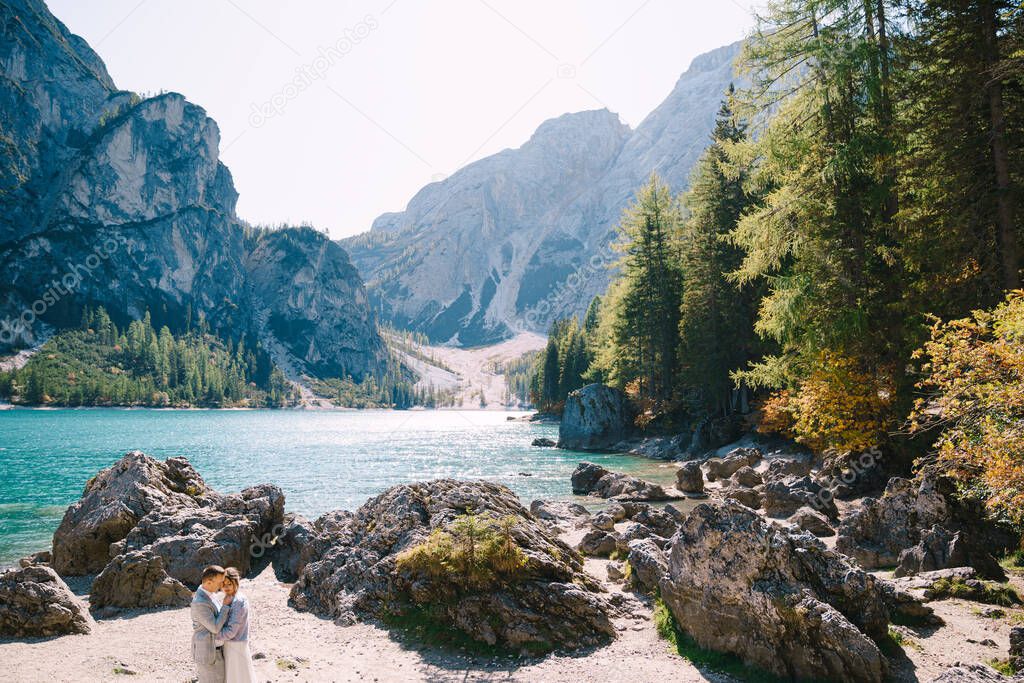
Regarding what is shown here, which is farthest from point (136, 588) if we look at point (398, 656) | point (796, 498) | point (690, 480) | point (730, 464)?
point (730, 464)

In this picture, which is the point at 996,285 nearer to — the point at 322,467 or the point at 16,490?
the point at 322,467

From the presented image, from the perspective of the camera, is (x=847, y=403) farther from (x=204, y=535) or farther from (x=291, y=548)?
(x=204, y=535)

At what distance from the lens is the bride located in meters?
6.75

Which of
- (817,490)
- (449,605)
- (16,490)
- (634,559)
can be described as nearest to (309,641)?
(449,605)

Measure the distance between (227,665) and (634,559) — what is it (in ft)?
25.2

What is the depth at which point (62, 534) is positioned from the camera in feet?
49.0

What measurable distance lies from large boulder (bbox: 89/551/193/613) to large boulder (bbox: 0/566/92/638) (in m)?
1.48

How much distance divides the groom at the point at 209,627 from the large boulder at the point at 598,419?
45280 millimetres

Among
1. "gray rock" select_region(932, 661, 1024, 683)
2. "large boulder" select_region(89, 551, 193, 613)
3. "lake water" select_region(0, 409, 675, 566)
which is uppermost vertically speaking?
"gray rock" select_region(932, 661, 1024, 683)

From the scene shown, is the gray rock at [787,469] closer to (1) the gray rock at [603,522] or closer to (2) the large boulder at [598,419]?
(1) the gray rock at [603,522]

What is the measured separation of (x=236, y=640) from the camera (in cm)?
682

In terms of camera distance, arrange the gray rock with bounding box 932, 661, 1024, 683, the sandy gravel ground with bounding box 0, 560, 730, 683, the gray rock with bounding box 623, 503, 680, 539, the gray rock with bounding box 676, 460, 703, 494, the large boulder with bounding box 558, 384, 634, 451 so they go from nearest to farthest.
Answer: the gray rock with bounding box 932, 661, 1024, 683
the sandy gravel ground with bounding box 0, 560, 730, 683
the gray rock with bounding box 623, 503, 680, 539
the gray rock with bounding box 676, 460, 703, 494
the large boulder with bounding box 558, 384, 634, 451

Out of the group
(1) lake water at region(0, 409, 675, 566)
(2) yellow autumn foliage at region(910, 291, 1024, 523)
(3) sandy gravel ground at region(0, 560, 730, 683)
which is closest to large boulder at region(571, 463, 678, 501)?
(1) lake water at region(0, 409, 675, 566)
